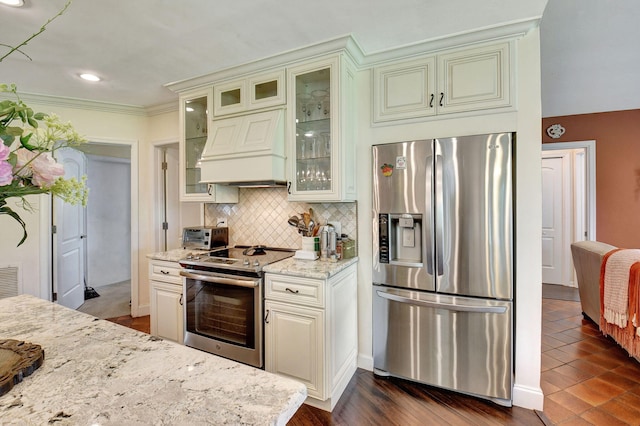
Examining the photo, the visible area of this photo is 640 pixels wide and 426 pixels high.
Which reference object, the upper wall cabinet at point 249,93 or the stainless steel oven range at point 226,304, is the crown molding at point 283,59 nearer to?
the upper wall cabinet at point 249,93

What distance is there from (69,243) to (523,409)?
4.92m

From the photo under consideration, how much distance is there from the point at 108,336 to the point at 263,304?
1.18 metres

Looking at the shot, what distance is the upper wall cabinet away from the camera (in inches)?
97.8

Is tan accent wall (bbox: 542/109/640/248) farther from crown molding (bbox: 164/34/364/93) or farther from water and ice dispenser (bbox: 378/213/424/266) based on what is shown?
crown molding (bbox: 164/34/364/93)

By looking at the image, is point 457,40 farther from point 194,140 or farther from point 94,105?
point 94,105

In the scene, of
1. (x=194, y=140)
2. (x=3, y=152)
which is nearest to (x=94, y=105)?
(x=194, y=140)

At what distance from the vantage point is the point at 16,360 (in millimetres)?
831

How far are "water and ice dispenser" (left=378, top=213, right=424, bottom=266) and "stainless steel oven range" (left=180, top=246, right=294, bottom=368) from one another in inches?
32.5

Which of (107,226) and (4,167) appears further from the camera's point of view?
(107,226)

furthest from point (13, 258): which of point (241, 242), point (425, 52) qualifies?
point (425, 52)

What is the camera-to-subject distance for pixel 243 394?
2.43 feet

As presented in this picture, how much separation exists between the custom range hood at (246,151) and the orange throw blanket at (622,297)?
Result: 114 inches

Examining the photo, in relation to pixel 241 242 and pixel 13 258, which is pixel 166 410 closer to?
pixel 241 242

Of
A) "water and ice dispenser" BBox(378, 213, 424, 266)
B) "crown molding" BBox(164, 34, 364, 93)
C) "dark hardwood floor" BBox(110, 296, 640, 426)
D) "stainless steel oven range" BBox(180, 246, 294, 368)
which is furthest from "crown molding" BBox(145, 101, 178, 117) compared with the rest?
"dark hardwood floor" BBox(110, 296, 640, 426)
